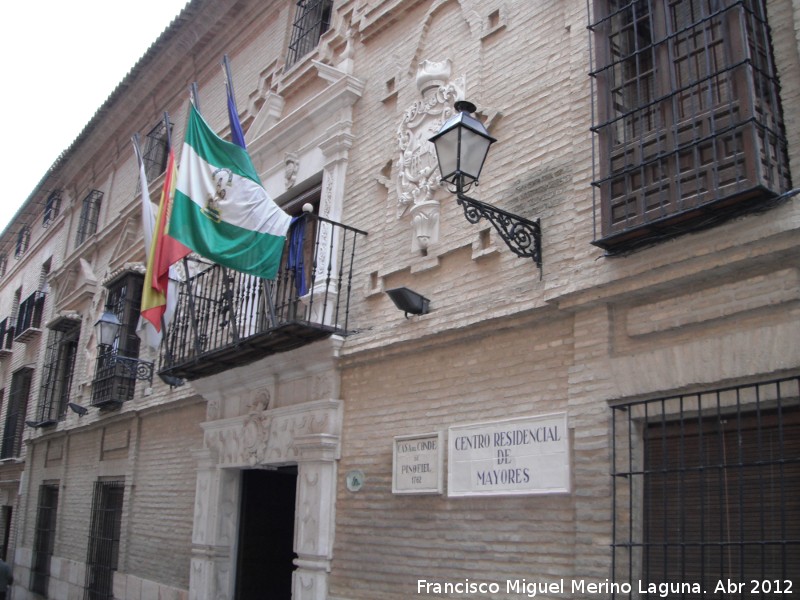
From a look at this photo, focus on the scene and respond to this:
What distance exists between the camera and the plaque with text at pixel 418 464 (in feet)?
19.0

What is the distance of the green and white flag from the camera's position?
7.05 m

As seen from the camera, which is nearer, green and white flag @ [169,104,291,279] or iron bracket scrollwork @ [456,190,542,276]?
iron bracket scrollwork @ [456,190,542,276]

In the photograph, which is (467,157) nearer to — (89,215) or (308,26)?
(308,26)

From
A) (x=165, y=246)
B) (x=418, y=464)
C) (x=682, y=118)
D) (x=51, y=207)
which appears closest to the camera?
(x=682, y=118)

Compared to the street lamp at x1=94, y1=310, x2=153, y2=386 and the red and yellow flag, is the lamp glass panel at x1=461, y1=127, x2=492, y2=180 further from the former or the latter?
the street lamp at x1=94, y1=310, x2=153, y2=386

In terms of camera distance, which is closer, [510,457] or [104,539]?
[510,457]

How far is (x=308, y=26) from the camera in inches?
377

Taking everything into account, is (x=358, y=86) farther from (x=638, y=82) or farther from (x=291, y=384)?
(x=638, y=82)

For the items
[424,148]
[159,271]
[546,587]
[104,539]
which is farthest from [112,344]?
[546,587]

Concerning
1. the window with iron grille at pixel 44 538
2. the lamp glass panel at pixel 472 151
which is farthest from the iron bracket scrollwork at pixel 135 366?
the lamp glass panel at pixel 472 151

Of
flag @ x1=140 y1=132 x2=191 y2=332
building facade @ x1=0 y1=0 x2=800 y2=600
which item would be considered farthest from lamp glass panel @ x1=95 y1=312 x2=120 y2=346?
flag @ x1=140 y1=132 x2=191 y2=332

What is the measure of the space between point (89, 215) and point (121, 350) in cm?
452

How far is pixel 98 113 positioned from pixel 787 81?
12.3 m

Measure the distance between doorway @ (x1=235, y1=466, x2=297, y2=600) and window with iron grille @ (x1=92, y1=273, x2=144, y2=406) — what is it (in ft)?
12.3
